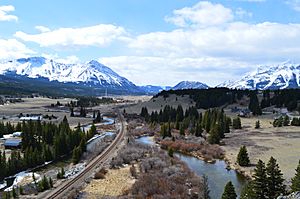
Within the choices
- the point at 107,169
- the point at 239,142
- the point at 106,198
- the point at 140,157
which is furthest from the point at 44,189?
the point at 239,142

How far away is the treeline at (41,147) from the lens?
2611 inches

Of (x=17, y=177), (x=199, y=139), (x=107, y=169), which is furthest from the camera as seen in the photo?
(x=199, y=139)

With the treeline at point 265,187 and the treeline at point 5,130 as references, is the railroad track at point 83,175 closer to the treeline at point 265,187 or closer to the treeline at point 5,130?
the treeline at point 265,187

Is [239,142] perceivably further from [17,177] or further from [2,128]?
[2,128]

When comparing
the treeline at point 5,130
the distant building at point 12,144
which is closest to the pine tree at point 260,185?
the distant building at point 12,144

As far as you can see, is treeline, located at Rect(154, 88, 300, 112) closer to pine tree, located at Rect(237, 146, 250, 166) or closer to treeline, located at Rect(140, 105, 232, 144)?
treeline, located at Rect(140, 105, 232, 144)

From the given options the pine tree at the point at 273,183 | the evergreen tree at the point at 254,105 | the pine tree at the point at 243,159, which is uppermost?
the evergreen tree at the point at 254,105

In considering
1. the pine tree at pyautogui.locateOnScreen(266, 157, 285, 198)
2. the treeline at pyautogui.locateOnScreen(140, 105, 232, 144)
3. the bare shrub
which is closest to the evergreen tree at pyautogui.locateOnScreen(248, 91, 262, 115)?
the treeline at pyautogui.locateOnScreen(140, 105, 232, 144)

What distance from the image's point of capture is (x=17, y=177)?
63219mm

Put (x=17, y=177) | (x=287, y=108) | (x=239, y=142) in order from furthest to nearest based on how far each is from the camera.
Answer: (x=287, y=108), (x=239, y=142), (x=17, y=177)

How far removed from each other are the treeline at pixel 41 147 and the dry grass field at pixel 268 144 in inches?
1253

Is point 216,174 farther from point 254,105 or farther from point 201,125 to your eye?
point 254,105

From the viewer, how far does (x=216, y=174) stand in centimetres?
6456

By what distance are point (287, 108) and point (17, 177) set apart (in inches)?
4773
